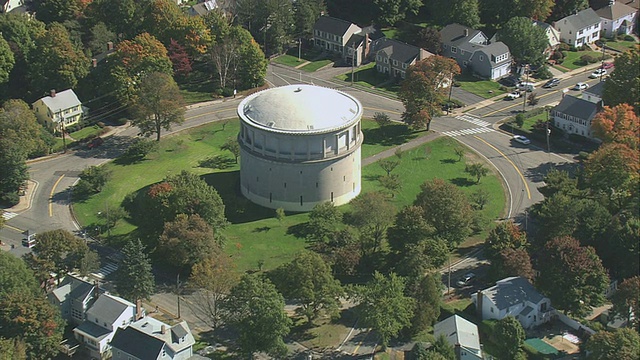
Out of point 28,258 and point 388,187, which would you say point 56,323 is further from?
point 388,187

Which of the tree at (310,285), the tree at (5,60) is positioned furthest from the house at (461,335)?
the tree at (5,60)

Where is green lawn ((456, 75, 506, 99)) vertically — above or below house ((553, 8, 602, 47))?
below

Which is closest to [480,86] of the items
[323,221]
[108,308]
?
[323,221]

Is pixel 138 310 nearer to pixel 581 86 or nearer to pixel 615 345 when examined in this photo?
pixel 615 345

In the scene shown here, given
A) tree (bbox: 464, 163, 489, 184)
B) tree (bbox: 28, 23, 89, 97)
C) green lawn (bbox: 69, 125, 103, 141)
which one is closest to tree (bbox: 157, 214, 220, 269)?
tree (bbox: 464, 163, 489, 184)

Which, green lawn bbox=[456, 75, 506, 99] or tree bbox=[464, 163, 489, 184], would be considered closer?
tree bbox=[464, 163, 489, 184]

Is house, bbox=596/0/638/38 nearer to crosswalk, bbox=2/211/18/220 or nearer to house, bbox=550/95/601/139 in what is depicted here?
house, bbox=550/95/601/139

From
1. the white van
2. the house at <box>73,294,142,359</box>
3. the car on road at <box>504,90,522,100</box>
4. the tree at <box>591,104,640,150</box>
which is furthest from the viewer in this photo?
the white van
